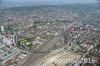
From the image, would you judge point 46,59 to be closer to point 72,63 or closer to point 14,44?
point 72,63

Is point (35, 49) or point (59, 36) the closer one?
point (35, 49)

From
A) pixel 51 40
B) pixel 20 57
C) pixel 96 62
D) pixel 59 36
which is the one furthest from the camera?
pixel 59 36

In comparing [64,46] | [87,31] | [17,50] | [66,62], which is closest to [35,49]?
[17,50]

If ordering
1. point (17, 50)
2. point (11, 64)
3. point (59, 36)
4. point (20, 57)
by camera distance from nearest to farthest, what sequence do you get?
1. point (11, 64)
2. point (20, 57)
3. point (17, 50)
4. point (59, 36)

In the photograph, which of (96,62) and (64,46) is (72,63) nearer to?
(96,62)

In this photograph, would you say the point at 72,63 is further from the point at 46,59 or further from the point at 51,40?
the point at 51,40

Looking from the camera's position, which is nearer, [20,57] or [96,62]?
[96,62]

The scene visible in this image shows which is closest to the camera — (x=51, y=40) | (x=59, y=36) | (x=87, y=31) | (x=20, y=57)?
(x=20, y=57)

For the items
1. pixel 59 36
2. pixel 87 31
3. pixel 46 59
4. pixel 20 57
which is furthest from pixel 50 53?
pixel 87 31

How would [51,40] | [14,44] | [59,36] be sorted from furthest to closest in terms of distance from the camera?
[59,36] < [51,40] < [14,44]
